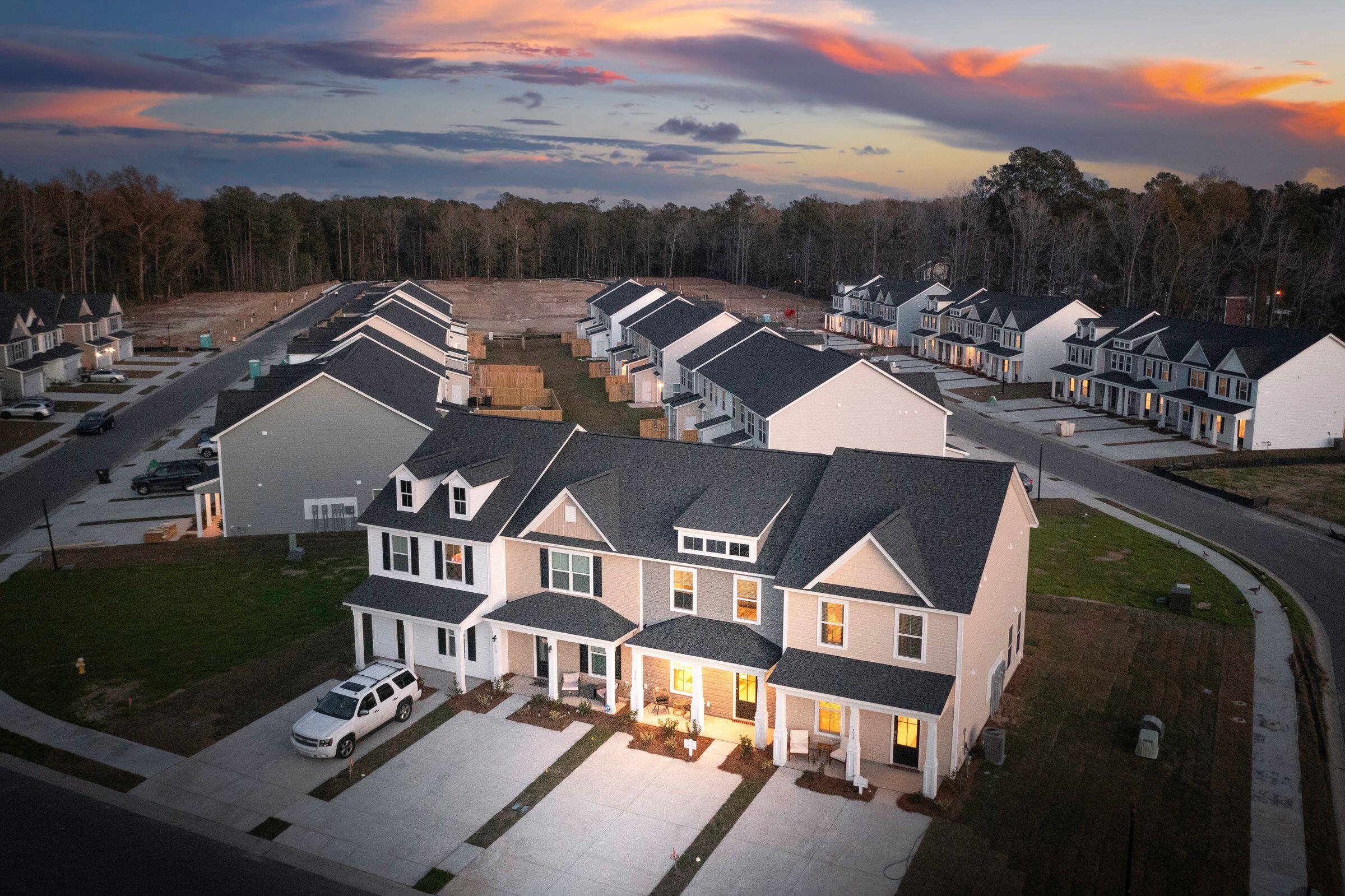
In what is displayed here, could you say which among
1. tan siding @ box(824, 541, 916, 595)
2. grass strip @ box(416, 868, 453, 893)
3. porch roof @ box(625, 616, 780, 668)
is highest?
tan siding @ box(824, 541, 916, 595)

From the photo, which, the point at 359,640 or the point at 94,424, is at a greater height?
the point at 94,424

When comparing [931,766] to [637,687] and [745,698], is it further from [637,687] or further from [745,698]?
[637,687]

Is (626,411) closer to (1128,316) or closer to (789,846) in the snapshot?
(1128,316)

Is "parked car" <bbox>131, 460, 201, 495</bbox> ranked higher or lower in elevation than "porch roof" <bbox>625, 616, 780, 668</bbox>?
lower

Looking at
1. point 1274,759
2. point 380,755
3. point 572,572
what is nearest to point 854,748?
point 572,572

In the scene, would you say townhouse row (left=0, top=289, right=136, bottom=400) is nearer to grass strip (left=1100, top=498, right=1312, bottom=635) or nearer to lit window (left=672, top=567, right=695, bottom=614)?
lit window (left=672, top=567, right=695, bottom=614)

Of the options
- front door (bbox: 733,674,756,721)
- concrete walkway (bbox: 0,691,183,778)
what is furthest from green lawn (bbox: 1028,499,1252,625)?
concrete walkway (bbox: 0,691,183,778)
